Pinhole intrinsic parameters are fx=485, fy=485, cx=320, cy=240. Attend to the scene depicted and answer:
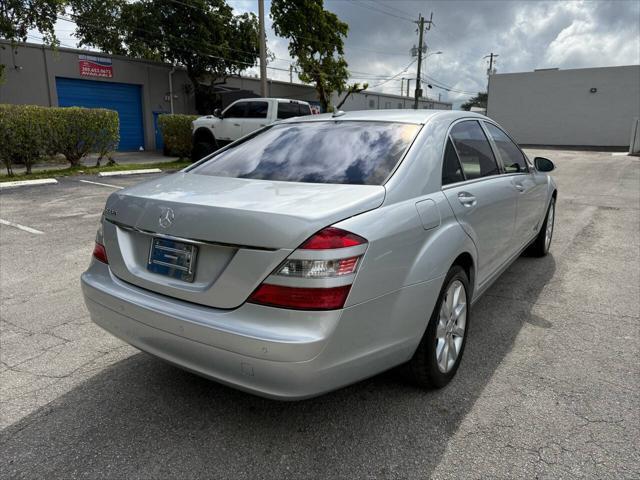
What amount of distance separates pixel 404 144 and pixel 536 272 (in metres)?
2.98

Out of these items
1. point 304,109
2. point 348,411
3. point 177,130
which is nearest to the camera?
point 348,411

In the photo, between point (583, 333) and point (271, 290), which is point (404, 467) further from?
point (583, 333)

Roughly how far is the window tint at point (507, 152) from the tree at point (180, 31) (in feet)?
77.9

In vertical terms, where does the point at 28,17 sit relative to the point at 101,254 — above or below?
above

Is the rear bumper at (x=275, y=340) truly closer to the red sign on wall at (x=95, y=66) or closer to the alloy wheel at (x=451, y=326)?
the alloy wheel at (x=451, y=326)

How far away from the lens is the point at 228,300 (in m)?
2.09

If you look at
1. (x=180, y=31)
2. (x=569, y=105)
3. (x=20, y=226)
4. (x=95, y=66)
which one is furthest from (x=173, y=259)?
(x=569, y=105)

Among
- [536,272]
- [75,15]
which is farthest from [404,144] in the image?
[75,15]

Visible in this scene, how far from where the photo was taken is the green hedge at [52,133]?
11188 mm

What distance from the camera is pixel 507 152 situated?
166 inches

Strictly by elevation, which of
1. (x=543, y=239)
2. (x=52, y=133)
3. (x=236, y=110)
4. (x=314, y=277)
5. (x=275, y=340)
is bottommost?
(x=543, y=239)

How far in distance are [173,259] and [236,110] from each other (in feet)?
43.4

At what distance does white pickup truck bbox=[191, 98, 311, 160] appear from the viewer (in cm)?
1436

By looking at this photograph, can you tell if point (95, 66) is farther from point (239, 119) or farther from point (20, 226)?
point (20, 226)
